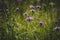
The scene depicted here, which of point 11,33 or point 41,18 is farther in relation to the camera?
point 41,18

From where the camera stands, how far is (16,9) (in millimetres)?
3266

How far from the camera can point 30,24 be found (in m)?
2.99

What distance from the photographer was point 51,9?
3.48 meters

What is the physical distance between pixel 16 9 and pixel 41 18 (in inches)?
14.8

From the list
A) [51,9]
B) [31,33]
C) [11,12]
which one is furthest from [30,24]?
[51,9]

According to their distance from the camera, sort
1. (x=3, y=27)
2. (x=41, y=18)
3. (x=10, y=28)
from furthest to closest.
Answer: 1. (x=41, y=18)
2. (x=3, y=27)
3. (x=10, y=28)

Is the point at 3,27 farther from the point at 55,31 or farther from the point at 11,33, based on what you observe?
the point at 55,31

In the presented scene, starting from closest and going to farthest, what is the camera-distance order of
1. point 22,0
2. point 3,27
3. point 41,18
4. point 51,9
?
point 3,27, point 41,18, point 51,9, point 22,0

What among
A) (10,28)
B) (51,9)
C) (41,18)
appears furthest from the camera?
(51,9)

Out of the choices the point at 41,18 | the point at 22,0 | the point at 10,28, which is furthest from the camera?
the point at 22,0

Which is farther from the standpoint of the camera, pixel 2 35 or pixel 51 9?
pixel 51 9

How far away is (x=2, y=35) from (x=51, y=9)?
1.02m

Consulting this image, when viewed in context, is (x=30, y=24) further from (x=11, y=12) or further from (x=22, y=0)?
(x=22, y=0)

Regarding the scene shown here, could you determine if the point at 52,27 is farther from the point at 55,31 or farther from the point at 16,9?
the point at 16,9
